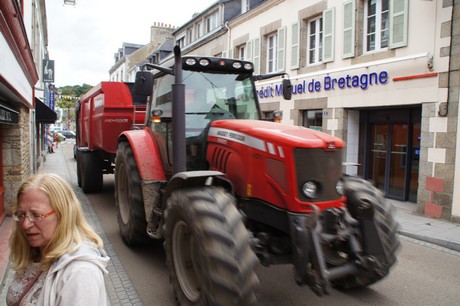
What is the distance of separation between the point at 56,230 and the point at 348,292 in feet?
10.8

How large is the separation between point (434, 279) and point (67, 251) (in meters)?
4.42

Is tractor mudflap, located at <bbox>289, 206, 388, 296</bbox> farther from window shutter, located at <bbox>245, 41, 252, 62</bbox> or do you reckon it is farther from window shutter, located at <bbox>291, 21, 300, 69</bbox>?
window shutter, located at <bbox>245, 41, 252, 62</bbox>

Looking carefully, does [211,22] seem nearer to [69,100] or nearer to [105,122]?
[105,122]

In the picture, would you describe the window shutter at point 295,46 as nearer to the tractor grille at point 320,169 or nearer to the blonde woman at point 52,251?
the tractor grille at point 320,169

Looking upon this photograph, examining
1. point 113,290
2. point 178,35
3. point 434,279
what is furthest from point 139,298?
point 178,35

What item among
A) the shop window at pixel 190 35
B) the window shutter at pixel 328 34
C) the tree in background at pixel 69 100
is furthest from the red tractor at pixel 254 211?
the tree in background at pixel 69 100

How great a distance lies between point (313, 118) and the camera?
37.4ft

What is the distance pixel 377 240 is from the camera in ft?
10.7

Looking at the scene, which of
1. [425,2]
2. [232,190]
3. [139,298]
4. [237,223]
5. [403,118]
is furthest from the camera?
[403,118]

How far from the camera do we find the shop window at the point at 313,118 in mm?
11117

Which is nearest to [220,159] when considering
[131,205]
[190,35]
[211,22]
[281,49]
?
[131,205]

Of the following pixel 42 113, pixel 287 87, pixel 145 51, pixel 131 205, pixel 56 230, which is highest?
pixel 145 51

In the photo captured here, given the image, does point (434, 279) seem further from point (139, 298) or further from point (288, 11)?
point (288, 11)

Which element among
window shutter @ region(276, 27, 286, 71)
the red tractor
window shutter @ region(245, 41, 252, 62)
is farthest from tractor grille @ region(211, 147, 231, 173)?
window shutter @ region(245, 41, 252, 62)
